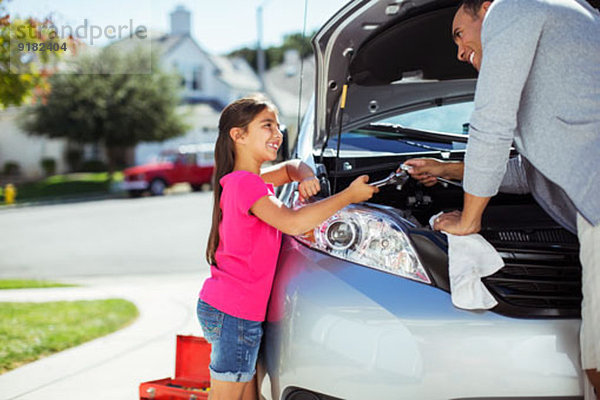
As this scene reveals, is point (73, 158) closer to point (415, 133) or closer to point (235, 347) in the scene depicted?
point (415, 133)

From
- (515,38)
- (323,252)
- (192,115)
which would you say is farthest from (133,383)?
(192,115)

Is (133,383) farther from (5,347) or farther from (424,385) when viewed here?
(424,385)

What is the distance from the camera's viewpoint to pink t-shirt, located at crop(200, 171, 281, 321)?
7.39 feet

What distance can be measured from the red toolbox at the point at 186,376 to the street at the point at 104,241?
539 centimetres

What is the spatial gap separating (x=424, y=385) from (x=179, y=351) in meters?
1.64

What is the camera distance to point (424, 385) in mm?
1871

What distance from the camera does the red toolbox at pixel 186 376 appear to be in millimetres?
2904

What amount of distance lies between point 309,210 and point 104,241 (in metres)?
10.0

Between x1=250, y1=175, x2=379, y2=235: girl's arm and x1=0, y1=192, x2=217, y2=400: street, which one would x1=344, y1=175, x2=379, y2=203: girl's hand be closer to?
x1=250, y1=175, x2=379, y2=235: girl's arm

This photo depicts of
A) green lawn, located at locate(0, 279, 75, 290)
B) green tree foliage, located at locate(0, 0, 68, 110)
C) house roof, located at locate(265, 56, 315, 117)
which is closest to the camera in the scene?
green tree foliage, located at locate(0, 0, 68, 110)

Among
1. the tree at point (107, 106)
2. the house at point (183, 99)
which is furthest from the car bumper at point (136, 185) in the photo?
the house at point (183, 99)

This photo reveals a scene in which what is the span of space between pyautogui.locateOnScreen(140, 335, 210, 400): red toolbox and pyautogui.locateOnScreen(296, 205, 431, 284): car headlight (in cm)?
114

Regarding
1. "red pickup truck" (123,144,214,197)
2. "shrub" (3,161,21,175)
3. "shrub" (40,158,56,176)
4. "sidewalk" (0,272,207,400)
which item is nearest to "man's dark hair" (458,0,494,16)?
"sidewalk" (0,272,207,400)

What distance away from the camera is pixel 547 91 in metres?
1.86
